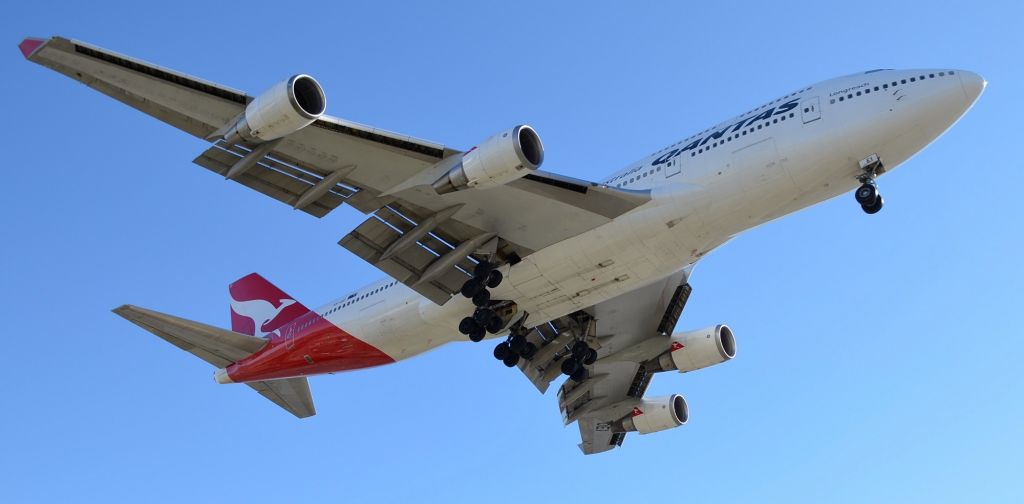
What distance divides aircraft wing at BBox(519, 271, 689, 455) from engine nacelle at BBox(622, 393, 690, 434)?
1.03 ft

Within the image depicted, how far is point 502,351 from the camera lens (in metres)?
29.9

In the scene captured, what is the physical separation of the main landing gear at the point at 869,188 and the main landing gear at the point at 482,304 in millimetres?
8873

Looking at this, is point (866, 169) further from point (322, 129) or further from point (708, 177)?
point (322, 129)

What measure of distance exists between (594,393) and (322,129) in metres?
15.8

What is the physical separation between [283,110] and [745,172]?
413 inches

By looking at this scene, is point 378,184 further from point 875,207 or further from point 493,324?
point 875,207

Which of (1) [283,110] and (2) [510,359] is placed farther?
(2) [510,359]

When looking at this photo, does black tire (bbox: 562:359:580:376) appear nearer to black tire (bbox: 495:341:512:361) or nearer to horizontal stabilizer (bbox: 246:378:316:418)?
black tire (bbox: 495:341:512:361)

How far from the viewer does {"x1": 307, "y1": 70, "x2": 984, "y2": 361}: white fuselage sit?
78.6ft

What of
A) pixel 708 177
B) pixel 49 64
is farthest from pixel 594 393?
pixel 49 64

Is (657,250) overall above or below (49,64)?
below

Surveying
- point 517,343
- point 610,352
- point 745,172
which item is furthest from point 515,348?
point 745,172

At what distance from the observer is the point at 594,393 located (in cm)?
Answer: 3584

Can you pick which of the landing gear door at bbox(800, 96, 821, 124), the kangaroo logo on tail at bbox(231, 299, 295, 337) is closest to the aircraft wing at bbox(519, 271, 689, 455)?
the kangaroo logo on tail at bbox(231, 299, 295, 337)
